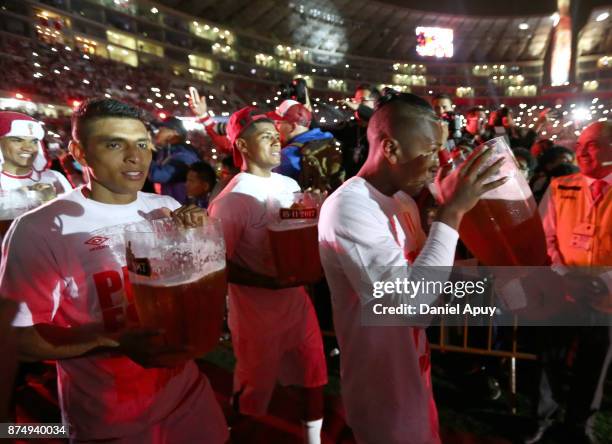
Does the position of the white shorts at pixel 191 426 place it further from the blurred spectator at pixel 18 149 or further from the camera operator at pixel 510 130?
the camera operator at pixel 510 130

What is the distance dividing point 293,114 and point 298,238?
2675 millimetres

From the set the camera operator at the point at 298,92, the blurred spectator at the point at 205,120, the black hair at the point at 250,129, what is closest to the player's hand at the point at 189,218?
the black hair at the point at 250,129

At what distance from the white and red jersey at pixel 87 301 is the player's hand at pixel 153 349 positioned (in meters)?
0.34

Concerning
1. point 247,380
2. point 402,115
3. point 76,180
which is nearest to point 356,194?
point 402,115

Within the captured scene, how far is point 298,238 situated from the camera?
1903 mm

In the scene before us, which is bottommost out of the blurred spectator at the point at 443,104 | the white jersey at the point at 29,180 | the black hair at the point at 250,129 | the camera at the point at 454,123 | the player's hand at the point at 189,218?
the player's hand at the point at 189,218

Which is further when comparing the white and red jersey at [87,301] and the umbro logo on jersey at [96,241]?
the umbro logo on jersey at [96,241]

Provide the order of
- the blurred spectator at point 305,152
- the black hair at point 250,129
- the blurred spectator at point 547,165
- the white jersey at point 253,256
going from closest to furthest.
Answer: the white jersey at point 253,256 → the black hair at point 250,129 → the blurred spectator at point 305,152 → the blurred spectator at point 547,165

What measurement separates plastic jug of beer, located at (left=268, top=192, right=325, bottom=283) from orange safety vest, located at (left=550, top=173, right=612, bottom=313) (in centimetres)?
190

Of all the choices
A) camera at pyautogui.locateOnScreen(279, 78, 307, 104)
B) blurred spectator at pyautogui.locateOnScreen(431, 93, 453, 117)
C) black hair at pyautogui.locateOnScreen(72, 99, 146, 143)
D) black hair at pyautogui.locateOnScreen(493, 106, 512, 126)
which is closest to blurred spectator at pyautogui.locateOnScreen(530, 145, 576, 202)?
black hair at pyautogui.locateOnScreen(493, 106, 512, 126)

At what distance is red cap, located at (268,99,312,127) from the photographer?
4266 mm

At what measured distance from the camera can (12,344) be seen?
1.23 metres

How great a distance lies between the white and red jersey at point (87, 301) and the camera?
1.43 m

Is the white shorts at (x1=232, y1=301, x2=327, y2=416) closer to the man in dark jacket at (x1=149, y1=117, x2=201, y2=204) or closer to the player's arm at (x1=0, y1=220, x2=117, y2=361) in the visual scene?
the player's arm at (x1=0, y1=220, x2=117, y2=361)
